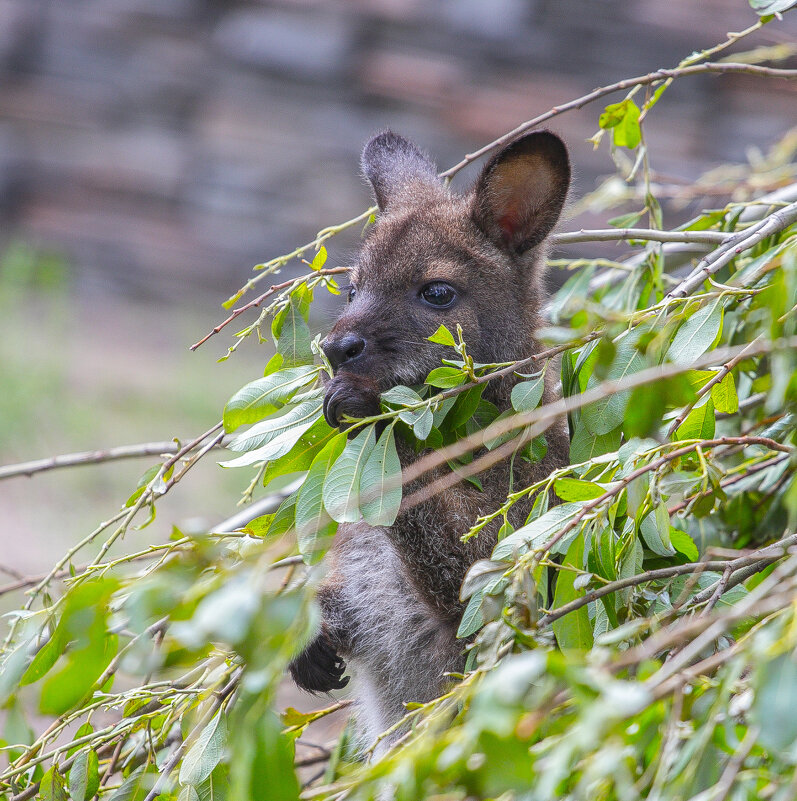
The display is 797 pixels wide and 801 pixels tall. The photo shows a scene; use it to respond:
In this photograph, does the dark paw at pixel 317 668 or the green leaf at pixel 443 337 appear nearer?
the green leaf at pixel 443 337

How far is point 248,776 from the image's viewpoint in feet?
4.01

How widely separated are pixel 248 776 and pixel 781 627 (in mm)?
705

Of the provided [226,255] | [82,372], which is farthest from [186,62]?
[82,372]

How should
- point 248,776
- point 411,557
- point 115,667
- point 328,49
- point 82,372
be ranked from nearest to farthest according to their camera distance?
point 248,776, point 115,667, point 411,557, point 82,372, point 328,49

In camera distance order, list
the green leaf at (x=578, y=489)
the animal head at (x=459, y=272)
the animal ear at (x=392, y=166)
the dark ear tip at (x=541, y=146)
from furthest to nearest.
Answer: the animal ear at (x=392, y=166)
the dark ear tip at (x=541, y=146)
the animal head at (x=459, y=272)
the green leaf at (x=578, y=489)

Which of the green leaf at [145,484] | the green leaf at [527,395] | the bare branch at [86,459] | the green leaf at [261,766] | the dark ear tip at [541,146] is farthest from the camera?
the bare branch at [86,459]

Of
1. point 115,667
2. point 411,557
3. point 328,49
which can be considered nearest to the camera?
point 115,667

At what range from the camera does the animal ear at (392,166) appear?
3252mm

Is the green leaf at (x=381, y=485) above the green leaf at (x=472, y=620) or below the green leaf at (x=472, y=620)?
above

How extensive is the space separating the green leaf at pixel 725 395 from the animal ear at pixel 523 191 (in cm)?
102

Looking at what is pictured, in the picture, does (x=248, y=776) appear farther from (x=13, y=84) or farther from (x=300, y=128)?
(x=13, y=84)

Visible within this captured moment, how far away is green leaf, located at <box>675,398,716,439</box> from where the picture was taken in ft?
6.24

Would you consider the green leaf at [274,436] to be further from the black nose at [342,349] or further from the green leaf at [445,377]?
the green leaf at [445,377]

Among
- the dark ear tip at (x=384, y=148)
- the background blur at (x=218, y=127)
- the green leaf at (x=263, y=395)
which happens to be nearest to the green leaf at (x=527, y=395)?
the green leaf at (x=263, y=395)
